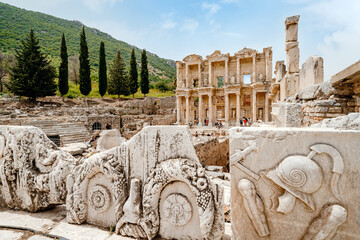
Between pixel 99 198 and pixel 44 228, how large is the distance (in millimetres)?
888

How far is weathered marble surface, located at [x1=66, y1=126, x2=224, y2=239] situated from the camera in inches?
83.4

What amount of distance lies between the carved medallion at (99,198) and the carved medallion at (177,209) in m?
0.88

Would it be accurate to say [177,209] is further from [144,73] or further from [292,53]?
[144,73]

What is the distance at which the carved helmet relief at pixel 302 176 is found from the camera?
1.66 metres

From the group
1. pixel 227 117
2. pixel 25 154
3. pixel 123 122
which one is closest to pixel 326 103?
pixel 25 154

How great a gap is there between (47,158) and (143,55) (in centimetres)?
3605

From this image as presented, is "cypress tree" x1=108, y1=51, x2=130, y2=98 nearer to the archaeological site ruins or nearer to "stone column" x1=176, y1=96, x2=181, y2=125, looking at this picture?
"stone column" x1=176, y1=96, x2=181, y2=125

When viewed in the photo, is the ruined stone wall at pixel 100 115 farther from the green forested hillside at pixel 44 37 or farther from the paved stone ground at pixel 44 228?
the green forested hillside at pixel 44 37

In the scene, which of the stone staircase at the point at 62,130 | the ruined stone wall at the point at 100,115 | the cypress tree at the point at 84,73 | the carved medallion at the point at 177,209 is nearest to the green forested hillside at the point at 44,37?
the cypress tree at the point at 84,73

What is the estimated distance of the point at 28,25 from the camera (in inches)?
Answer: 2393

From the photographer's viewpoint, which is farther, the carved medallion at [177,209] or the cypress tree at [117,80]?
the cypress tree at [117,80]

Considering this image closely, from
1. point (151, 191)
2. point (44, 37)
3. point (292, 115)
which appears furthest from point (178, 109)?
point (44, 37)

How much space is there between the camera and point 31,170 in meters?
2.98

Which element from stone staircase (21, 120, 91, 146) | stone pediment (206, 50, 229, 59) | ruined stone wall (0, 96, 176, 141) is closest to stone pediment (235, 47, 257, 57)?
stone pediment (206, 50, 229, 59)
